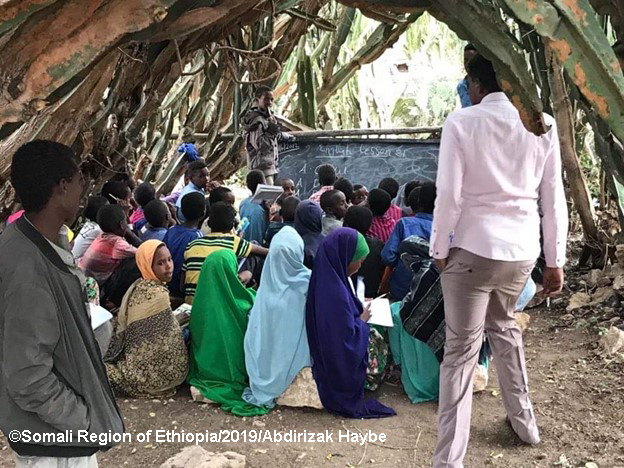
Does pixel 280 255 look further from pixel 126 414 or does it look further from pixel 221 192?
pixel 221 192

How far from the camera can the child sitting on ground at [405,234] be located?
4182mm

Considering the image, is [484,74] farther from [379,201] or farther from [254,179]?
[254,179]

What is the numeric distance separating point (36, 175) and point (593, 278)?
4.78 meters

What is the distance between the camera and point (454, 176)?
103 inches

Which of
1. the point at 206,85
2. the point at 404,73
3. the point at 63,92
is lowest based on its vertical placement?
the point at 63,92

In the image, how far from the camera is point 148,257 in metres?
3.60

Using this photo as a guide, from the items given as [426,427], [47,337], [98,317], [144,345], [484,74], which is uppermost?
[484,74]

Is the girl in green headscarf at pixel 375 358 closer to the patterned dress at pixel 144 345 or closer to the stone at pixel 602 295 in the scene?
the patterned dress at pixel 144 345

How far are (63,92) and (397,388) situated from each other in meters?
2.73

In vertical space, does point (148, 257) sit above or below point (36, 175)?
below

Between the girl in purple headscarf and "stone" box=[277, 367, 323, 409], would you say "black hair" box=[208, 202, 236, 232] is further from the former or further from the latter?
"stone" box=[277, 367, 323, 409]

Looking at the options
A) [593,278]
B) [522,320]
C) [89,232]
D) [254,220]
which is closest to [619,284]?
[593,278]

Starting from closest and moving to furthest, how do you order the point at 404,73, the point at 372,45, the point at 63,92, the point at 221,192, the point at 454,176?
the point at 63,92, the point at 454,176, the point at 221,192, the point at 372,45, the point at 404,73

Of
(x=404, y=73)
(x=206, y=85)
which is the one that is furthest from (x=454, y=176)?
(x=404, y=73)
